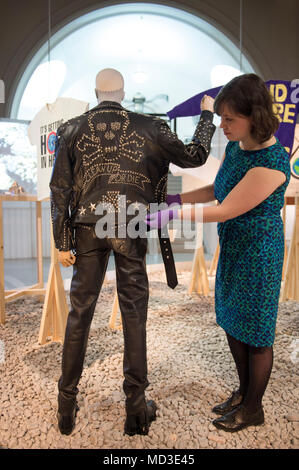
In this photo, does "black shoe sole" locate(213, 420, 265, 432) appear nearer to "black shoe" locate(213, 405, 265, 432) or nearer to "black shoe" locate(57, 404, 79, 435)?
"black shoe" locate(213, 405, 265, 432)

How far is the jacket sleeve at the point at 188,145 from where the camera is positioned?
1.59 meters

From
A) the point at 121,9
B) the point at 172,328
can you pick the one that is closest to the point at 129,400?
the point at 172,328

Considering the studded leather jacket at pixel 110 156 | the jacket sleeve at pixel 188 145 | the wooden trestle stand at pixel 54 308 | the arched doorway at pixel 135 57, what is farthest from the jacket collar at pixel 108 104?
the arched doorway at pixel 135 57

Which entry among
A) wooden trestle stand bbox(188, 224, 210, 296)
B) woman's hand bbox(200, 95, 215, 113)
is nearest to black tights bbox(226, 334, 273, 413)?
woman's hand bbox(200, 95, 215, 113)

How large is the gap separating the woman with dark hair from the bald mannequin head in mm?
434

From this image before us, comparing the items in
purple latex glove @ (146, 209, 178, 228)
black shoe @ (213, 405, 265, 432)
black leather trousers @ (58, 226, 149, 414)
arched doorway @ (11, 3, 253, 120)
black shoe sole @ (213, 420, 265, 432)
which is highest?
arched doorway @ (11, 3, 253, 120)

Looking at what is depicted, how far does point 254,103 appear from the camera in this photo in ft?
4.52

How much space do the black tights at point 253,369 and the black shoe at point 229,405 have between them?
0.31 feet

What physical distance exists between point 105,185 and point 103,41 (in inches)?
230

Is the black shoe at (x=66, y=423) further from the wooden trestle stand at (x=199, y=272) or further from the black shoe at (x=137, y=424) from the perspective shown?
the wooden trestle stand at (x=199, y=272)

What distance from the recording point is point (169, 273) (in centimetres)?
173

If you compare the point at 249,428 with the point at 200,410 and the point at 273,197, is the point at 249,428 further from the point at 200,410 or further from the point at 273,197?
the point at 273,197

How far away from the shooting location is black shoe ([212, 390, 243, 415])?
1855 mm

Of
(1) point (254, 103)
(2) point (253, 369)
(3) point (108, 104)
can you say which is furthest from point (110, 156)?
(2) point (253, 369)
